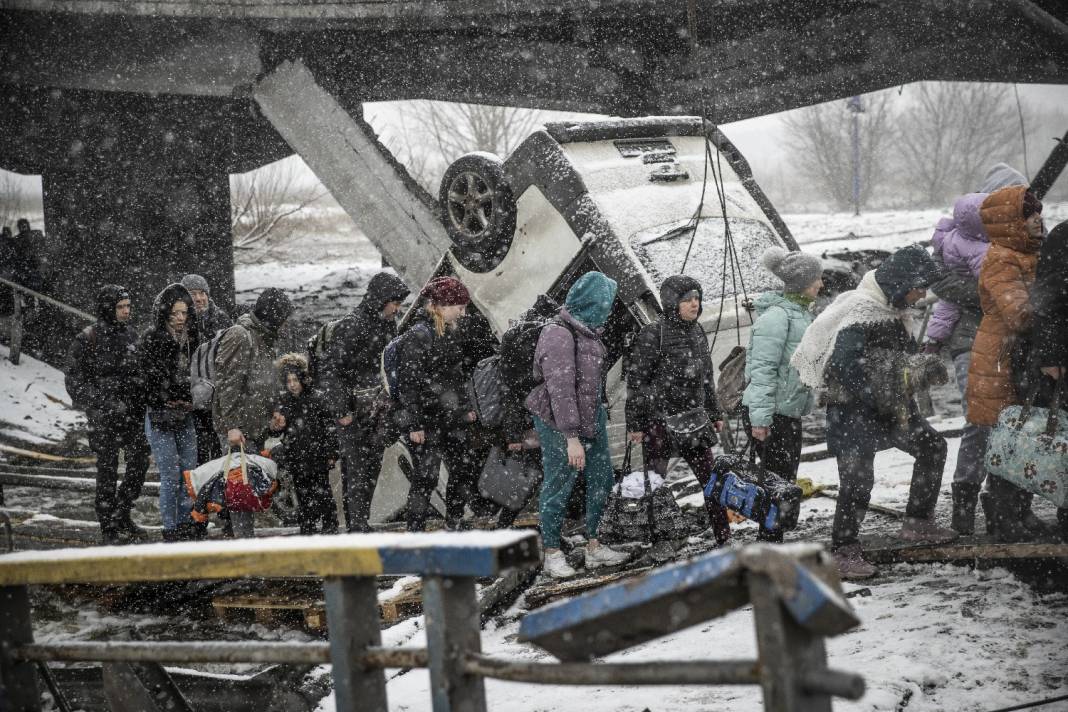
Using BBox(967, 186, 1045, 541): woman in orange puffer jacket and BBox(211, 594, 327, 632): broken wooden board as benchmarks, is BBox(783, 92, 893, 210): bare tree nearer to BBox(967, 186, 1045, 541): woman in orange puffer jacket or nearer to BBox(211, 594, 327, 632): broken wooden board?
BBox(967, 186, 1045, 541): woman in orange puffer jacket

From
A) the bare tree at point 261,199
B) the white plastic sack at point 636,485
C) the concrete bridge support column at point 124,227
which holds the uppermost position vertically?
the bare tree at point 261,199

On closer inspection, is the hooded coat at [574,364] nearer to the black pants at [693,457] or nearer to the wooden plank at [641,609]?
the black pants at [693,457]

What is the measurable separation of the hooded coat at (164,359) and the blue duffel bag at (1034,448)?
200 inches

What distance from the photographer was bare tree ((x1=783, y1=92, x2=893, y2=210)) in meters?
46.3

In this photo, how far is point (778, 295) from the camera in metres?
6.09

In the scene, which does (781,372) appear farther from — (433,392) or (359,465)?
(359,465)

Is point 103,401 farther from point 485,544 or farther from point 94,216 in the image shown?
point 94,216

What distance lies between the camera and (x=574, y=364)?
5.76m

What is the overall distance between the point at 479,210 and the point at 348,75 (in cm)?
800

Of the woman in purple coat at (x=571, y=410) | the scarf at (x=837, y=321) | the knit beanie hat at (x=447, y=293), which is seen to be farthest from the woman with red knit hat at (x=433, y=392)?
the scarf at (x=837, y=321)

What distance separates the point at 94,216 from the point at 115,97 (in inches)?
89.3

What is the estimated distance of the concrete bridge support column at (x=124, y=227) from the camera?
17125 millimetres

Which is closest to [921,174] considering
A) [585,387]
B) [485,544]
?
[585,387]

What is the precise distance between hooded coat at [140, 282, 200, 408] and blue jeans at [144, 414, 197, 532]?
0.80 ft
